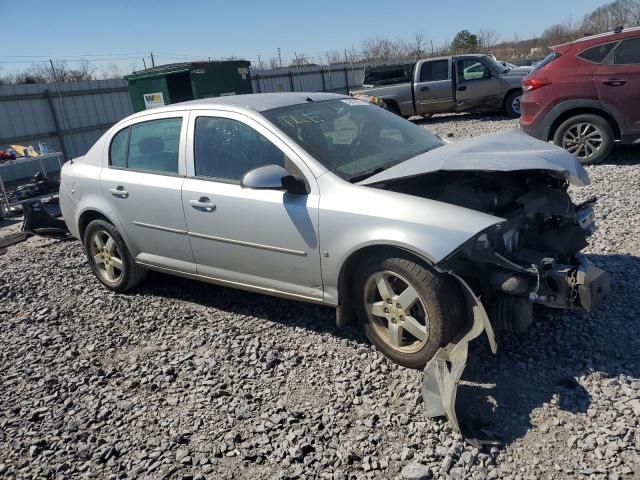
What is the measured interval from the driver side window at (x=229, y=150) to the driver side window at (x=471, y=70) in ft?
40.8

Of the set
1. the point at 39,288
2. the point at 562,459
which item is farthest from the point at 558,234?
the point at 39,288

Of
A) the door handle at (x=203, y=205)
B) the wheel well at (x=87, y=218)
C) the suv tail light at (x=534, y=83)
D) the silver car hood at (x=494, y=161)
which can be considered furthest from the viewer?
the suv tail light at (x=534, y=83)

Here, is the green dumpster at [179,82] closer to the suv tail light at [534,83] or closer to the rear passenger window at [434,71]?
the rear passenger window at [434,71]

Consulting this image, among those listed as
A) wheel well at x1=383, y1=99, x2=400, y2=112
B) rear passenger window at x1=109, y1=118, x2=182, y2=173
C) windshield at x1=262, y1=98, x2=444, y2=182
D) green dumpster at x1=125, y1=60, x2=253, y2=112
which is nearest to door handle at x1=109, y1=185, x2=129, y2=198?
rear passenger window at x1=109, y1=118, x2=182, y2=173

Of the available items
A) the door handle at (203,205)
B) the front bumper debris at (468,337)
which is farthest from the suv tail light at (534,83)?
the door handle at (203,205)

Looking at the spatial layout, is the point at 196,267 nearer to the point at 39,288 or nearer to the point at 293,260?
the point at 293,260

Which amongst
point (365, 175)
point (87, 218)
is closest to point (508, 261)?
point (365, 175)

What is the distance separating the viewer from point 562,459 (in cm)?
262

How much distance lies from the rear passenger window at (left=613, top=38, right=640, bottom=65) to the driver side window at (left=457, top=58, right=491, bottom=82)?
7.53 m

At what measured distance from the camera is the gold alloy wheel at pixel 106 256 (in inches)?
201

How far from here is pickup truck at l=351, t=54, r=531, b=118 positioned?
14734 mm

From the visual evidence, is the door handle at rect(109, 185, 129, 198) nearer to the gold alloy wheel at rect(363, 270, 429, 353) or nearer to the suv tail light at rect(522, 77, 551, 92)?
the gold alloy wheel at rect(363, 270, 429, 353)

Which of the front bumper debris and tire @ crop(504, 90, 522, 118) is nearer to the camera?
the front bumper debris

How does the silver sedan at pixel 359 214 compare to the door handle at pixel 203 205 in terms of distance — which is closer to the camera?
the silver sedan at pixel 359 214
